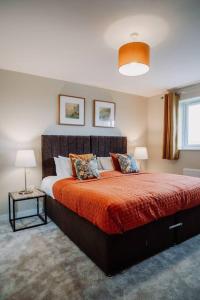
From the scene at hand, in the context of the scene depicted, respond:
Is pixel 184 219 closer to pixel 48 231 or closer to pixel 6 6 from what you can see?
pixel 48 231

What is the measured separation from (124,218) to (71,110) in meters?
2.49

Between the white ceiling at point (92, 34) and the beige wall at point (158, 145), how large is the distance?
130 centimetres

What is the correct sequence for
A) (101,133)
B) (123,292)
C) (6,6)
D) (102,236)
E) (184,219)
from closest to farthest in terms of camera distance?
1. (123,292)
2. (6,6)
3. (102,236)
4. (184,219)
5. (101,133)

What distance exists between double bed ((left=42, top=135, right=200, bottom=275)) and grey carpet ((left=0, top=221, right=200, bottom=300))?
0.11 metres

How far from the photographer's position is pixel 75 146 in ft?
12.0

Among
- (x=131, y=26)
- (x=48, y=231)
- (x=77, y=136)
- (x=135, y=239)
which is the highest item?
(x=131, y=26)

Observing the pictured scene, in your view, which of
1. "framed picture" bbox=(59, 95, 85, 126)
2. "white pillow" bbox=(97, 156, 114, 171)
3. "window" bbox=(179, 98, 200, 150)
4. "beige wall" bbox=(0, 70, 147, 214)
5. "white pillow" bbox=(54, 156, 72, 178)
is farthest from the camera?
"window" bbox=(179, 98, 200, 150)

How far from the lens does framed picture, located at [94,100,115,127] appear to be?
157 inches

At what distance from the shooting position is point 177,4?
64.1 inches

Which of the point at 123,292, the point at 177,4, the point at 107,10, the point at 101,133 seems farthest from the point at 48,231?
the point at 177,4

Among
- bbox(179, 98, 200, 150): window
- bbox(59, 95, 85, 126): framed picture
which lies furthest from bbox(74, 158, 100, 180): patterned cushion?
bbox(179, 98, 200, 150): window

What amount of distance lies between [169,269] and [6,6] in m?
2.80

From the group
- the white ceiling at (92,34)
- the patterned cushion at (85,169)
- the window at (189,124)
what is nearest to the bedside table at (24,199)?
the patterned cushion at (85,169)

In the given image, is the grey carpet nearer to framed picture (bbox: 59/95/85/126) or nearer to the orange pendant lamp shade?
the orange pendant lamp shade
